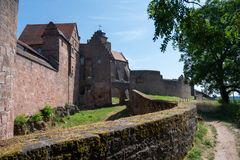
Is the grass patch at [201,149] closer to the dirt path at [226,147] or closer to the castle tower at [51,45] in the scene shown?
the dirt path at [226,147]

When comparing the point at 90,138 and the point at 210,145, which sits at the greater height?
the point at 90,138

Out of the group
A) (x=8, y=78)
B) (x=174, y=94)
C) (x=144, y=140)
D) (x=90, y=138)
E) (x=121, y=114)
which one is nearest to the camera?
(x=90, y=138)

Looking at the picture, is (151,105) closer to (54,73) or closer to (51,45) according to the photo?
(54,73)

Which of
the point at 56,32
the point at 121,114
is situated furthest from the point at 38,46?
the point at 121,114

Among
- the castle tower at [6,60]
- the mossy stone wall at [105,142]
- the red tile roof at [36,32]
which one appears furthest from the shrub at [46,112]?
the mossy stone wall at [105,142]

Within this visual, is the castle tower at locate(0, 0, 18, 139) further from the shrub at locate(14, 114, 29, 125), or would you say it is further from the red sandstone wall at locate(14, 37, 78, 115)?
the red sandstone wall at locate(14, 37, 78, 115)

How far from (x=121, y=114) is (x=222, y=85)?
1101cm

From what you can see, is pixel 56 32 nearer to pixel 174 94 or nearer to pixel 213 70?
pixel 213 70

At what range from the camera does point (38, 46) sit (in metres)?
35.9

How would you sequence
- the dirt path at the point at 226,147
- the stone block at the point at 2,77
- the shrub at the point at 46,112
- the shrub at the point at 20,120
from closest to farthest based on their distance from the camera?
1. the dirt path at the point at 226,147
2. the stone block at the point at 2,77
3. the shrub at the point at 20,120
4. the shrub at the point at 46,112

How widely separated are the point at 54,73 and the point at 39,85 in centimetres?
484

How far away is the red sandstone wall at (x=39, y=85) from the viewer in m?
20.9

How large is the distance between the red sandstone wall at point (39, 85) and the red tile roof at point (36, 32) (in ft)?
14.1

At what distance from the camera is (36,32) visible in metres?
38.9
